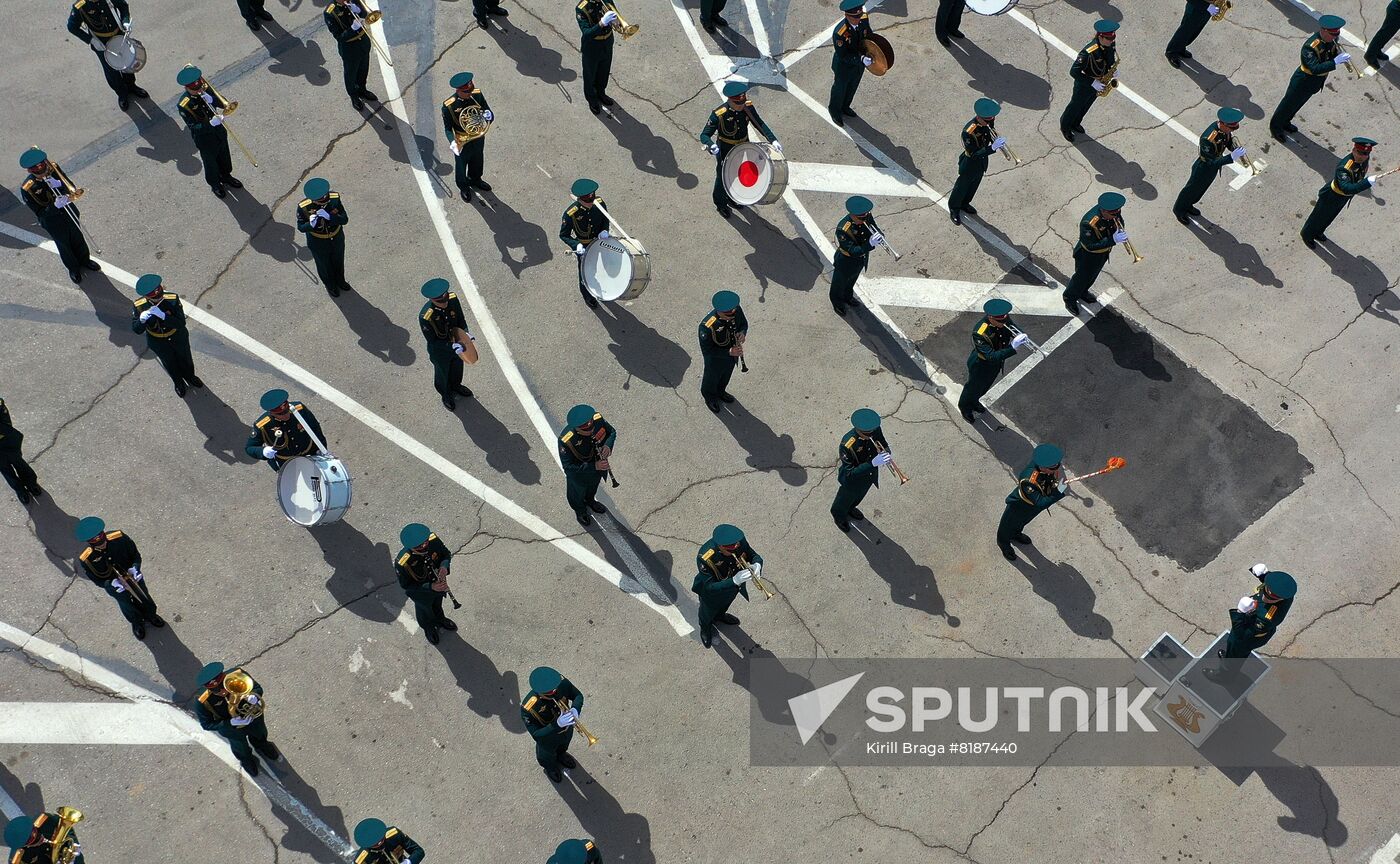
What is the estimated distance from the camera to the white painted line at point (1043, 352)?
15.1m

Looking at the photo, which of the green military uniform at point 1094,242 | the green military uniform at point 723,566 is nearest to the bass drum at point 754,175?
the green military uniform at point 1094,242

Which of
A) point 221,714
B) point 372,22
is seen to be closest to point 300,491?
point 221,714

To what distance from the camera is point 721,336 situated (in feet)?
46.4

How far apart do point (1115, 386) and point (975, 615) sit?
138 inches

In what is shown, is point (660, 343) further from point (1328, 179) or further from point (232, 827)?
point (1328, 179)

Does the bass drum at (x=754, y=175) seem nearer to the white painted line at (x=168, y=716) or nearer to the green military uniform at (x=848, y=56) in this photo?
the green military uniform at (x=848, y=56)

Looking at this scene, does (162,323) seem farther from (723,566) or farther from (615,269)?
(723,566)

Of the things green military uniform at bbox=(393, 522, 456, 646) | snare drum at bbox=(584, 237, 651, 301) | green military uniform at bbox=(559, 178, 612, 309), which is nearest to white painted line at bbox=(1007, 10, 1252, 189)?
green military uniform at bbox=(559, 178, 612, 309)

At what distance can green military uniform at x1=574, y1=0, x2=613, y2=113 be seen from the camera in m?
16.8

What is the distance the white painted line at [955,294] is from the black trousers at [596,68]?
4.46m

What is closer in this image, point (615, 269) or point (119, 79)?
point (615, 269)

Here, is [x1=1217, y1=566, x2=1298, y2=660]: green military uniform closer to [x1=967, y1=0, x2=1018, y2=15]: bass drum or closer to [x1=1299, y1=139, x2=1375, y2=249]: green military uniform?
[x1=1299, y1=139, x2=1375, y2=249]: green military uniform

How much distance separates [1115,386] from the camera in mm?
15227

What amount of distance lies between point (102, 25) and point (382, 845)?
11.3 meters
